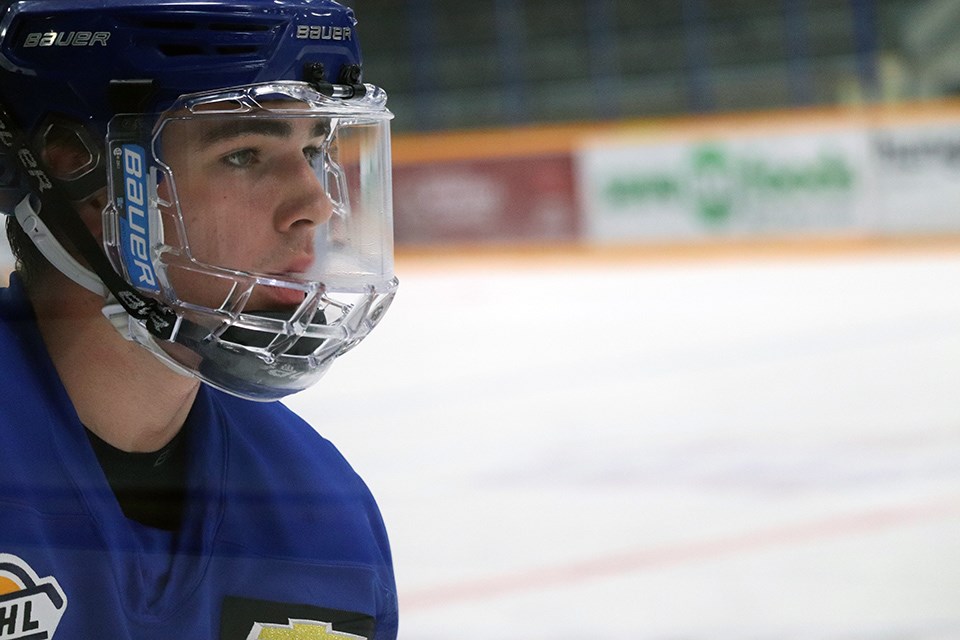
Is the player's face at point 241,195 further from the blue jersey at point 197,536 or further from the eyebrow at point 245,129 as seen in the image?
the blue jersey at point 197,536

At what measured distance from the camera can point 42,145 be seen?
2.48 ft

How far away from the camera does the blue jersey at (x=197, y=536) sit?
0.74m

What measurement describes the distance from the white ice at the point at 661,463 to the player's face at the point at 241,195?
0.18m

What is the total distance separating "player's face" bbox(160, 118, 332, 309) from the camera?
0.76m

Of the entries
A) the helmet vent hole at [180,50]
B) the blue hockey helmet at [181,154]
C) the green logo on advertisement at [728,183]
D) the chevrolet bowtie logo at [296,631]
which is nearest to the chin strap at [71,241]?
the blue hockey helmet at [181,154]

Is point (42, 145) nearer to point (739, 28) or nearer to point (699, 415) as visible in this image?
point (699, 415)

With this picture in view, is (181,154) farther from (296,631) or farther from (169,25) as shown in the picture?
(296,631)

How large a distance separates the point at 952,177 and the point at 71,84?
6.70 m

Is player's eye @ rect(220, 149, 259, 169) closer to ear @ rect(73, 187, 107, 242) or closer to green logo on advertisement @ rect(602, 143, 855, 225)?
ear @ rect(73, 187, 107, 242)

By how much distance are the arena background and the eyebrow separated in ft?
0.80

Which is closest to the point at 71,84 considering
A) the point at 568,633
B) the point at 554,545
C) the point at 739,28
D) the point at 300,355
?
the point at 300,355

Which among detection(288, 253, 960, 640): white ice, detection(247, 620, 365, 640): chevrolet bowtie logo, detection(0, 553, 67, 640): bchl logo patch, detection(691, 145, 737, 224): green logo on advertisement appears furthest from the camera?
detection(691, 145, 737, 224): green logo on advertisement

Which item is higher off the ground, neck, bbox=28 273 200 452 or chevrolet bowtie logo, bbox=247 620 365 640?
neck, bbox=28 273 200 452

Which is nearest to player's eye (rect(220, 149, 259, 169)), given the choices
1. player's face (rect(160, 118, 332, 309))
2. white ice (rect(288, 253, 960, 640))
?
player's face (rect(160, 118, 332, 309))
